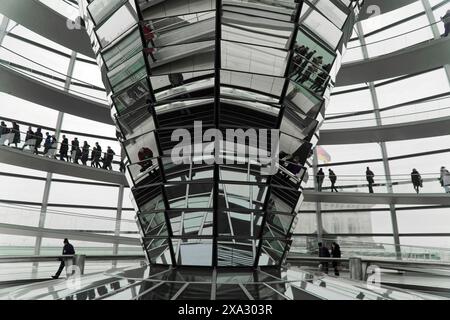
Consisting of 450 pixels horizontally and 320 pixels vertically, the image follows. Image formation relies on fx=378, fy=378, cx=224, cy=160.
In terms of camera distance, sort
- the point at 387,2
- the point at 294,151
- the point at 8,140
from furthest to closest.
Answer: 1. the point at 387,2
2. the point at 8,140
3. the point at 294,151

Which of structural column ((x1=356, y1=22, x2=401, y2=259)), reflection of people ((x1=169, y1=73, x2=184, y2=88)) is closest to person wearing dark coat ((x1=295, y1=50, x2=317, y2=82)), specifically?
reflection of people ((x1=169, y1=73, x2=184, y2=88))

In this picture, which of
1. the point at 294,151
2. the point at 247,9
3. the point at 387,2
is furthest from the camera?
the point at 387,2

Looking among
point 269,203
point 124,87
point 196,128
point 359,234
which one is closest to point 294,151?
point 269,203

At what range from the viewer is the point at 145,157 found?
6.73 m

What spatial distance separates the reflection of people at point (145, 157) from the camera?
667 centimetres

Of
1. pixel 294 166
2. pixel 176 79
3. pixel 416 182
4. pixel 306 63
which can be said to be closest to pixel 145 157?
pixel 176 79

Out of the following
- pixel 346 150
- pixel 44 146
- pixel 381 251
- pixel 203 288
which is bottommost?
pixel 203 288

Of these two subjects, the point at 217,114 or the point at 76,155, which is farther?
the point at 76,155

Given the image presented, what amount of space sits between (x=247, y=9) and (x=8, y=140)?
12863 millimetres

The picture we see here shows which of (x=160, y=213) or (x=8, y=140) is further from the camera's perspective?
(x=8, y=140)

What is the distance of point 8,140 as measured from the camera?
15.2 meters

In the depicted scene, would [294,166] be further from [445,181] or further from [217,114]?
[445,181]

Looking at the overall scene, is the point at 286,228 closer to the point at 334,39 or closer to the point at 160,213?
the point at 160,213

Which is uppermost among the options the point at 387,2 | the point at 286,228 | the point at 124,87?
the point at 387,2
